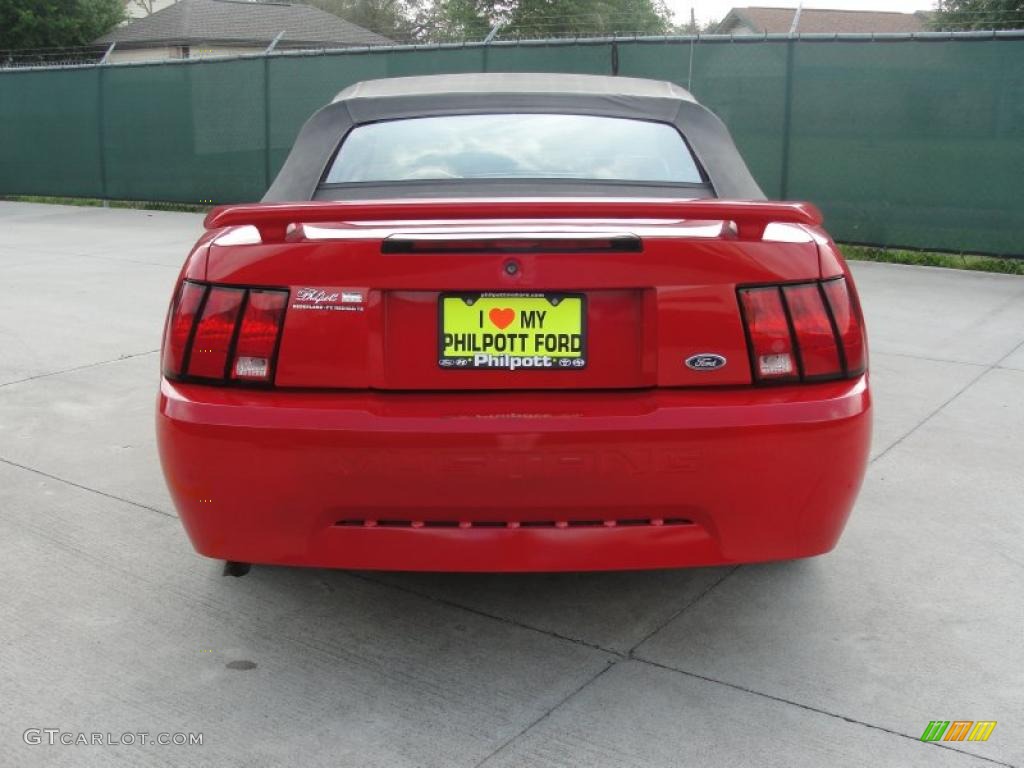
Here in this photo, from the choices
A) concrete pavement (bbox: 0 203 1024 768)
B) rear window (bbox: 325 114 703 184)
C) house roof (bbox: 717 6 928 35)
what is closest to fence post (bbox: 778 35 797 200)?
concrete pavement (bbox: 0 203 1024 768)

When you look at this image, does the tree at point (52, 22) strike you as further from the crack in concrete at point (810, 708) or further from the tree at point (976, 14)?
the crack in concrete at point (810, 708)

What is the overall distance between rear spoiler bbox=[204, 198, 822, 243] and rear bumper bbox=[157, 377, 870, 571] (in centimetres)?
40

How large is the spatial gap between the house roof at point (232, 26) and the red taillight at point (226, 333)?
5069 cm

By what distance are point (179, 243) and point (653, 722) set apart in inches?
421

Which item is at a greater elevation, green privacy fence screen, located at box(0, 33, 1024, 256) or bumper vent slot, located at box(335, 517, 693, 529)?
green privacy fence screen, located at box(0, 33, 1024, 256)

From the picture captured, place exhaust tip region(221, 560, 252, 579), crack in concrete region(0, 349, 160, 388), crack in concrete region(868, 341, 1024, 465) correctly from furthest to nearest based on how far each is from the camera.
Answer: crack in concrete region(0, 349, 160, 388) → crack in concrete region(868, 341, 1024, 465) → exhaust tip region(221, 560, 252, 579)

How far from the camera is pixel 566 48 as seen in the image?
42.1 ft

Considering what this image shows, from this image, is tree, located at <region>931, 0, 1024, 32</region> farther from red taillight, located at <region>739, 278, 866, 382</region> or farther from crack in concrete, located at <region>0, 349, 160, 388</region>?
red taillight, located at <region>739, 278, 866, 382</region>

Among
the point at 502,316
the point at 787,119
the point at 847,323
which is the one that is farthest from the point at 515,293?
the point at 787,119

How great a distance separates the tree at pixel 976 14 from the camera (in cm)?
2662

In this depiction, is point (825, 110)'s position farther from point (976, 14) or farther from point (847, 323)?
point (976, 14)

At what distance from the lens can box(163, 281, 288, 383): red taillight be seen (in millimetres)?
2684

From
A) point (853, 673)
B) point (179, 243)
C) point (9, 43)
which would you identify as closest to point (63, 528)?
point (853, 673)

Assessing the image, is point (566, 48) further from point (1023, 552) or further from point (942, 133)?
point (1023, 552)
